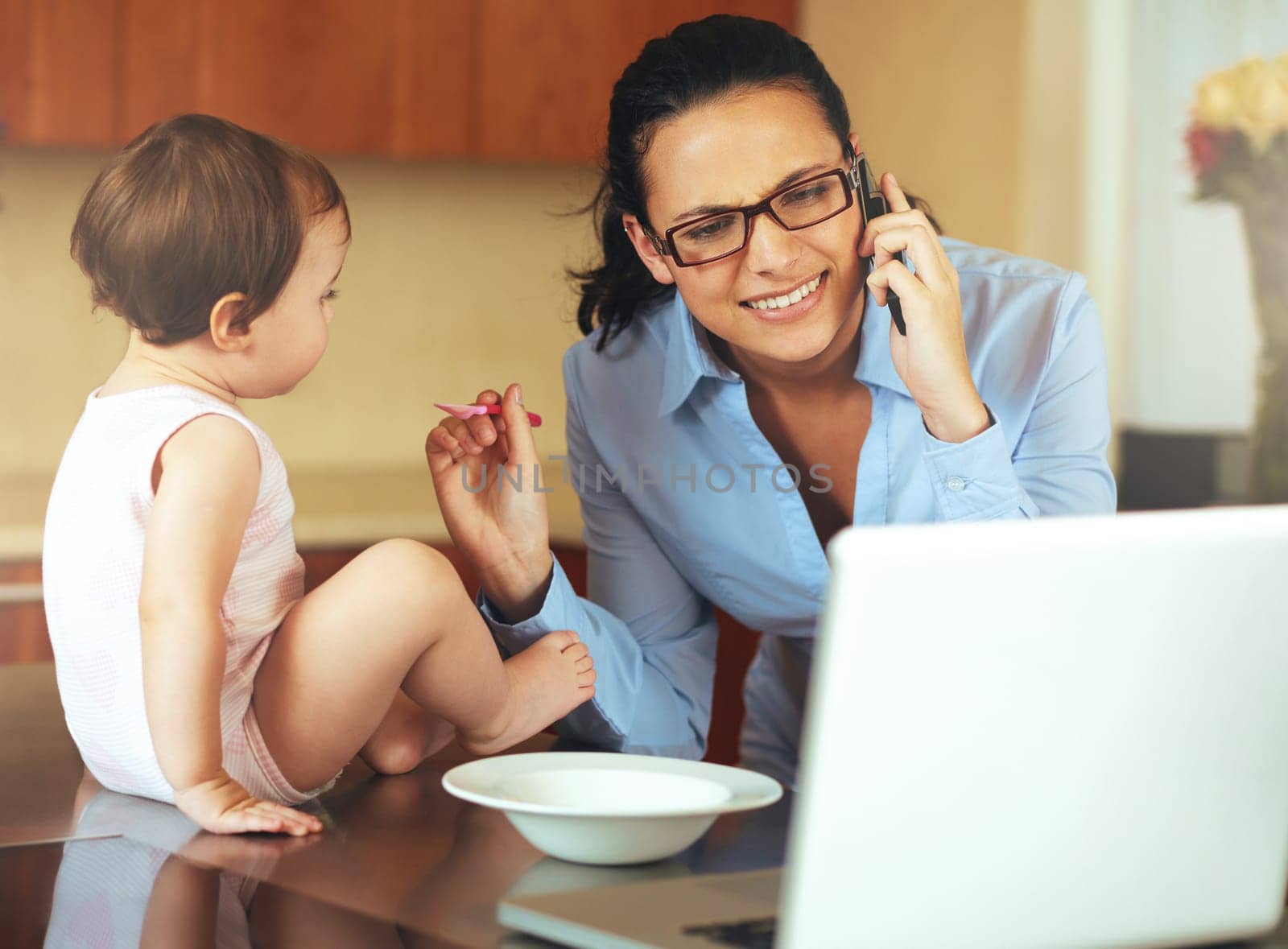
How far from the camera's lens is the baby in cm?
83

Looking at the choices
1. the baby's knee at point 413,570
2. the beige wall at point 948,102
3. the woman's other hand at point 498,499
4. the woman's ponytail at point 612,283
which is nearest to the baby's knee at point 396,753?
the baby's knee at point 413,570

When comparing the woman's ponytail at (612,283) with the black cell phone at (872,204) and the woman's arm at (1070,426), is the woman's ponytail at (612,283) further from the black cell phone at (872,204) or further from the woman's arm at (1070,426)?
the woman's arm at (1070,426)

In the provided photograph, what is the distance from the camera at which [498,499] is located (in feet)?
3.97

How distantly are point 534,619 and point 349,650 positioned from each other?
322mm

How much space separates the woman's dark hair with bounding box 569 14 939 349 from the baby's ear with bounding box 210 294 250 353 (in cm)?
47

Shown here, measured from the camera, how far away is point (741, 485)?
1.44 metres

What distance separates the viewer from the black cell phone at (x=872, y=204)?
1.24m

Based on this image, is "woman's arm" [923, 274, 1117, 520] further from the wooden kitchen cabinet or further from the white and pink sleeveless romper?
the wooden kitchen cabinet

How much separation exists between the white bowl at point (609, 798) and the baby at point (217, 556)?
115 mm

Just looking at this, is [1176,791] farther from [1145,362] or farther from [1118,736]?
[1145,362]

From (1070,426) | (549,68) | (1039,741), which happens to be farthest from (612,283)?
(549,68)

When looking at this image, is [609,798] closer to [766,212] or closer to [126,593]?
[126,593]

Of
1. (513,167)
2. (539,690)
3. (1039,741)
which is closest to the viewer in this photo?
(1039,741)

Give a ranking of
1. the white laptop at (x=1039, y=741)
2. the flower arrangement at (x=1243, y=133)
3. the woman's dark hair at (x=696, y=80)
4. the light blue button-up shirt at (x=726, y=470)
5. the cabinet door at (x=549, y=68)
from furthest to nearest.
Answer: the cabinet door at (x=549, y=68)
the flower arrangement at (x=1243, y=133)
the light blue button-up shirt at (x=726, y=470)
the woman's dark hair at (x=696, y=80)
the white laptop at (x=1039, y=741)
